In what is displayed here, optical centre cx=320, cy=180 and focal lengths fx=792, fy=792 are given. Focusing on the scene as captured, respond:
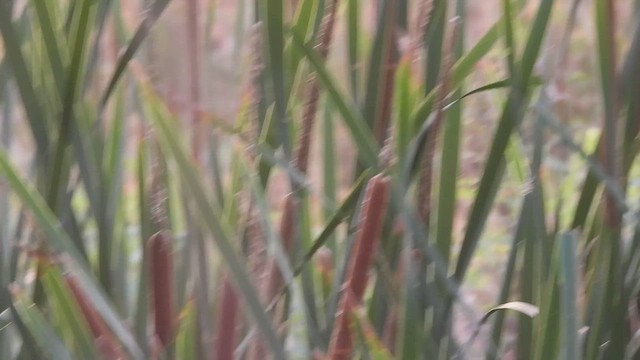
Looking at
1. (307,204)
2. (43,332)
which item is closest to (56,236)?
(43,332)

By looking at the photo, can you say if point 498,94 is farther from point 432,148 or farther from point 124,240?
point 124,240

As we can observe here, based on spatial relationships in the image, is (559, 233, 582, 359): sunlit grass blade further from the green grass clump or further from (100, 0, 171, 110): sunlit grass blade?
(100, 0, 171, 110): sunlit grass blade

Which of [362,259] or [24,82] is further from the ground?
[24,82]

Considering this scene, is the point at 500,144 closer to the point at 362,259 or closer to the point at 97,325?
the point at 362,259

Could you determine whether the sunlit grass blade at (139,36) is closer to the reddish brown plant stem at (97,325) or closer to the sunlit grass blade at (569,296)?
the reddish brown plant stem at (97,325)

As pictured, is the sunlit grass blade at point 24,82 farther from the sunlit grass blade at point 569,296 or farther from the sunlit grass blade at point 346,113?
the sunlit grass blade at point 569,296

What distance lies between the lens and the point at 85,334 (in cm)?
32

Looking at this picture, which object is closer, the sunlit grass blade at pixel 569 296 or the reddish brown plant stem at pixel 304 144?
the sunlit grass blade at pixel 569 296

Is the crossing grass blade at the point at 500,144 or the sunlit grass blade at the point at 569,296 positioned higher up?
the crossing grass blade at the point at 500,144

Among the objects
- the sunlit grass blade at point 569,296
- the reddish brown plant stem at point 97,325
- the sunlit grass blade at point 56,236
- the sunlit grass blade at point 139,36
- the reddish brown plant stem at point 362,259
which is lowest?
the sunlit grass blade at point 569,296

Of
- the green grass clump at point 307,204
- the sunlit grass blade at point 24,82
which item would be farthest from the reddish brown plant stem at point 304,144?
the sunlit grass blade at point 24,82

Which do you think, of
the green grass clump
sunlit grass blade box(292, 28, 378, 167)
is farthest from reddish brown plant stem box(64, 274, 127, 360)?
sunlit grass blade box(292, 28, 378, 167)

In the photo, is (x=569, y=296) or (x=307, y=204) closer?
(x=569, y=296)

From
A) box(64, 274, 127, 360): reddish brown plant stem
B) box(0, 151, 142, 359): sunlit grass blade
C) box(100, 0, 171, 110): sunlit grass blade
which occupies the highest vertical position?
box(100, 0, 171, 110): sunlit grass blade
